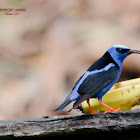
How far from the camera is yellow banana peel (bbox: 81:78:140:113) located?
3.20m

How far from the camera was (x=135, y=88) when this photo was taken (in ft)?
10.6

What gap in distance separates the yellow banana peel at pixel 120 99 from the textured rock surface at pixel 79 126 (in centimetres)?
45

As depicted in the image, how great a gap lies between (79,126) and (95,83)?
515 millimetres

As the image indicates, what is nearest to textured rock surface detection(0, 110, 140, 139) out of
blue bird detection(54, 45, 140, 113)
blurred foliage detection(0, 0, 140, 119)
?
blue bird detection(54, 45, 140, 113)

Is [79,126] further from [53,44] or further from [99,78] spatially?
[53,44]

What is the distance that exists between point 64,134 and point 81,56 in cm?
330

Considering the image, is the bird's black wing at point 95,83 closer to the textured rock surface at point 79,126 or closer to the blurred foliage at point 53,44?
the textured rock surface at point 79,126

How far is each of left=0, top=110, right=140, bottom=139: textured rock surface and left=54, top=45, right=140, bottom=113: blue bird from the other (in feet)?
0.74

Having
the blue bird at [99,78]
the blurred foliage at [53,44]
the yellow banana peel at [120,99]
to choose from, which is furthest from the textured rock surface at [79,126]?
the blurred foliage at [53,44]

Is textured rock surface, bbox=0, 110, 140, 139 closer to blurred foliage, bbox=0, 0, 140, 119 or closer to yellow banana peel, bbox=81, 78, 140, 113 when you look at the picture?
yellow banana peel, bbox=81, 78, 140, 113

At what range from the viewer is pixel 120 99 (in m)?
3.20

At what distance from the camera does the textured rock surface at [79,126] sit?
2.70 metres

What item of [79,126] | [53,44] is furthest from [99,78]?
[53,44]

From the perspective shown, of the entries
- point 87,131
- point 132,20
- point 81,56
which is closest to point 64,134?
point 87,131
